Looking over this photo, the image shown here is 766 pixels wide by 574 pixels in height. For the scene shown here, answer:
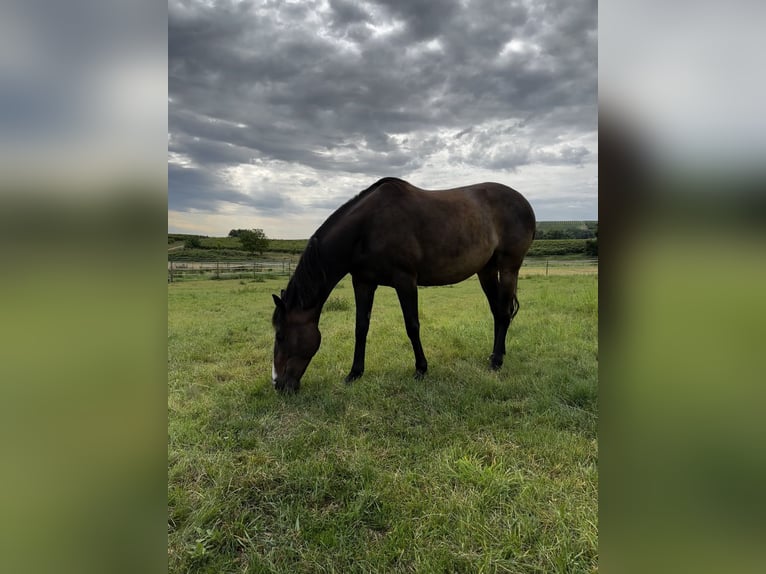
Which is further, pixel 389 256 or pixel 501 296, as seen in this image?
pixel 501 296

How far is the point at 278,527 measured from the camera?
192 centimetres

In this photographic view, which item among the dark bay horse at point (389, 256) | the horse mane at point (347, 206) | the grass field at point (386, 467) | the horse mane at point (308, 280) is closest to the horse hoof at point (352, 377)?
the dark bay horse at point (389, 256)

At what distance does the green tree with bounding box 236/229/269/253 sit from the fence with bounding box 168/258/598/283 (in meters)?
16.3

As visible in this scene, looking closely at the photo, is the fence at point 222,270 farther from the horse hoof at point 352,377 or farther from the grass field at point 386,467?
the grass field at point 386,467

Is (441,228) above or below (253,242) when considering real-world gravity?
below

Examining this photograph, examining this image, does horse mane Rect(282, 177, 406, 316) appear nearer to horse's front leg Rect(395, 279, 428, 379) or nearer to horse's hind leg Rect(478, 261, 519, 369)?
horse's front leg Rect(395, 279, 428, 379)

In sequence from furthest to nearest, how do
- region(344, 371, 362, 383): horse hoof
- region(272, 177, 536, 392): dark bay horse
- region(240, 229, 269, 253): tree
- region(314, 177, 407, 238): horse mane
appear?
region(240, 229, 269, 253): tree → region(314, 177, 407, 238): horse mane → region(344, 371, 362, 383): horse hoof → region(272, 177, 536, 392): dark bay horse

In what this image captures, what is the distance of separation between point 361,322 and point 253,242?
42.5 metres

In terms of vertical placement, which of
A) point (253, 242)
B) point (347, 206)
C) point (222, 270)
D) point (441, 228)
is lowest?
point (222, 270)

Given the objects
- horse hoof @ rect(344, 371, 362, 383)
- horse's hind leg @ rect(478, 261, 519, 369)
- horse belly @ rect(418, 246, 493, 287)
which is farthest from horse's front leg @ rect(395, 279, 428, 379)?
horse's hind leg @ rect(478, 261, 519, 369)

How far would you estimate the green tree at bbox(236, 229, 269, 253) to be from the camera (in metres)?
43.8

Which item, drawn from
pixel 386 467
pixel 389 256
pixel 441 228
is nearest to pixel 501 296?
pixel 441 228

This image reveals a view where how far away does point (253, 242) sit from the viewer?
43.7 metres

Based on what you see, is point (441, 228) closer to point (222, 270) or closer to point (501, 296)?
point (501, 296)
